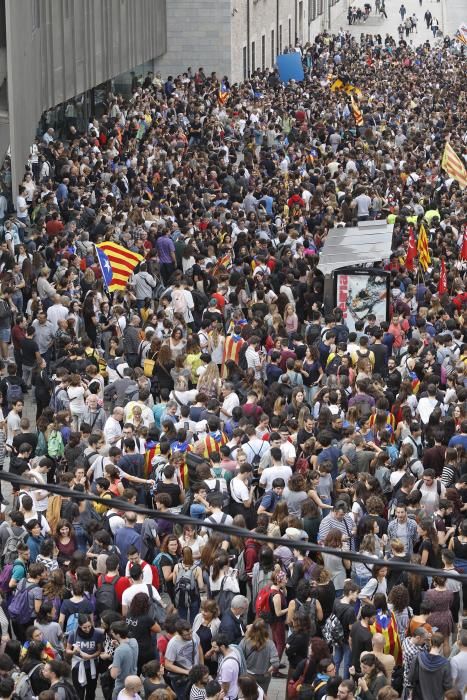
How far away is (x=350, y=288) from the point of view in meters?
22.0

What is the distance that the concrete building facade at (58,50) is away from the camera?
27.9m

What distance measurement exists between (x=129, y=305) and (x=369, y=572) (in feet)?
31.2

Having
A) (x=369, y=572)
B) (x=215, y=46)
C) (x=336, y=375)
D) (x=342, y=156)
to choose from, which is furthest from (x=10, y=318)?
(x=215, y=46)

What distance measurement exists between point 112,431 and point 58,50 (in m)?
20.5

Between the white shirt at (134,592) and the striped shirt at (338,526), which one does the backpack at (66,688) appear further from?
the striped shirt at (338,526)

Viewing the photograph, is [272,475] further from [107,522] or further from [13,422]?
[13,422]

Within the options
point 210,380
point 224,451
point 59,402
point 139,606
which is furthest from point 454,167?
point 139,606

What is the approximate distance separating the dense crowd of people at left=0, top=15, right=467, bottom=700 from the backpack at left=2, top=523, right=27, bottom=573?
0.10ft

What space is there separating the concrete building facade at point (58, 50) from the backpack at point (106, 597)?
16330mm

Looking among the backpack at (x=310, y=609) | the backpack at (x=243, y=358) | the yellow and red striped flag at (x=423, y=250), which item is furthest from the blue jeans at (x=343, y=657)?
the yellow and red striped flag at (x=423, y=250)

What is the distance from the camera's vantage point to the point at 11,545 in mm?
12812

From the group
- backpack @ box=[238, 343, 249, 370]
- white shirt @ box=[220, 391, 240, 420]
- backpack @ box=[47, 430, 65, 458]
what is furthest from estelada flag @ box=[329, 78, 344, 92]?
backpack @ box=[47, 430, 65, 458]

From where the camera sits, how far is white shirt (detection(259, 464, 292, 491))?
47.1 feet

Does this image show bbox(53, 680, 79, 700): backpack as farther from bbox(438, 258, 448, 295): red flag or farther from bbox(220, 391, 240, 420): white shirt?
bbox(438, 258, 448, 295): red flag
